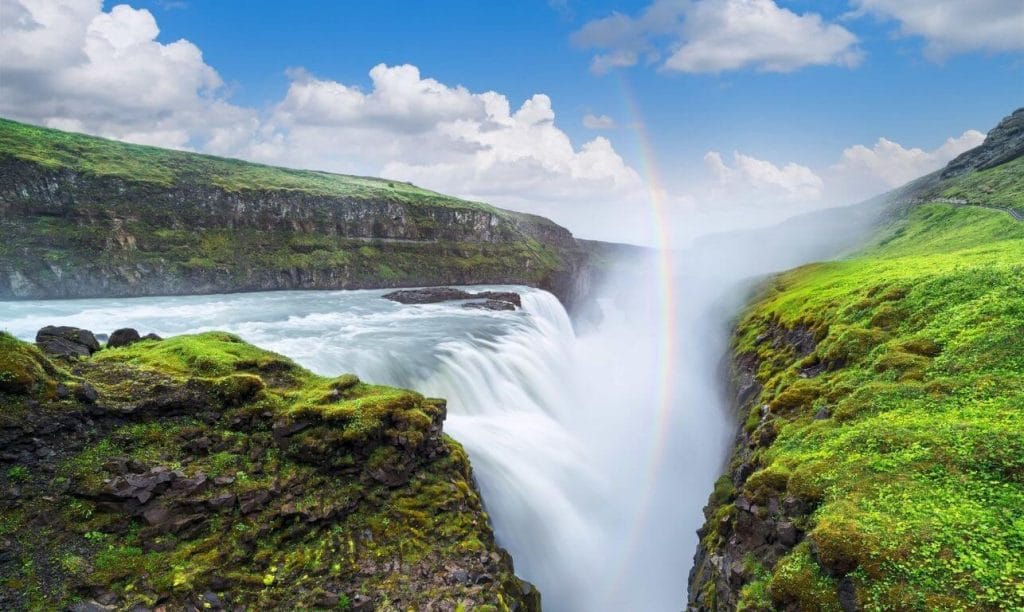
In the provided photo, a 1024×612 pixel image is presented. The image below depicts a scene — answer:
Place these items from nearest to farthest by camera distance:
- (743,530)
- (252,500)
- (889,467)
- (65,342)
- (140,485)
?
(889,467) → (140,485) → (252,500) → (743,530) → (65,342)

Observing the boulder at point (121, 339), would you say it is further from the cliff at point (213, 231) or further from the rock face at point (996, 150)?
the rock face at point (996, 150)

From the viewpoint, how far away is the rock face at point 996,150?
308 feet

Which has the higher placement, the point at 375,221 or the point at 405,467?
the point at 375,221

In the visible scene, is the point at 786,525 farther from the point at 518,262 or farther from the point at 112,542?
the point at 518,262

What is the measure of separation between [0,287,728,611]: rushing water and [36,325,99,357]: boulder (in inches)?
478

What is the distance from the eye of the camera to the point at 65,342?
16516 millimetres

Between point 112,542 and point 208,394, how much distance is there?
496cm

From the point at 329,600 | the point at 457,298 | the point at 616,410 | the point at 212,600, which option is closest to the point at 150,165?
the point at 457,298

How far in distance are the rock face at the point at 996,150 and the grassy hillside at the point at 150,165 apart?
392 ft

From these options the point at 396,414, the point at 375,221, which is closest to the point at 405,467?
the point at 396,414

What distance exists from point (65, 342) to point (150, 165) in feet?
341

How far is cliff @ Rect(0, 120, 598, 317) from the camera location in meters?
70.1

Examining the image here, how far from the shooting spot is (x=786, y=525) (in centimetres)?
1169

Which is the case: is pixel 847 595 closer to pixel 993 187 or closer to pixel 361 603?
pixel 361 603
